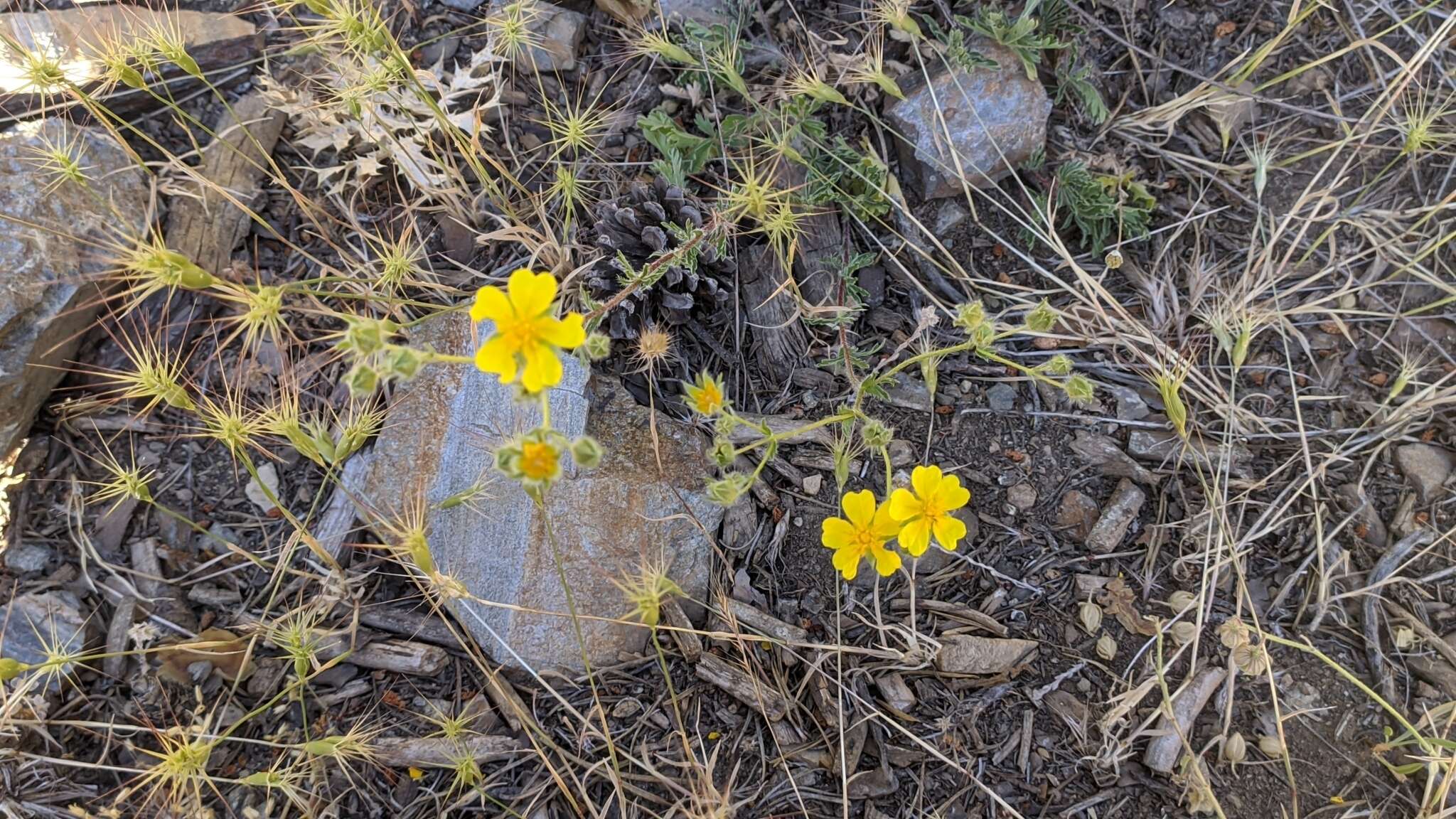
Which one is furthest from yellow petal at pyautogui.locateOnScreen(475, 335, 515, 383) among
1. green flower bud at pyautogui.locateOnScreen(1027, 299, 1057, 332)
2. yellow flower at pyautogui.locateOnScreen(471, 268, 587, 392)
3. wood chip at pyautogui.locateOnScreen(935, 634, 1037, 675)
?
wood chip at pyautogui.locateOnScreen(935, 634, 1037, 675)

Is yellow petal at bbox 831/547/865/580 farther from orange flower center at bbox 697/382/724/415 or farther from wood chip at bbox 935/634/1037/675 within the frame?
orange flower center at bbox 697/382/724/415

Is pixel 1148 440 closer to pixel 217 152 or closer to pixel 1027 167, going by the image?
pixel 1027 167

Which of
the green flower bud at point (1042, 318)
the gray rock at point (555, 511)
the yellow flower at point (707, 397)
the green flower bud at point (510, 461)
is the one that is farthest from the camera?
the gray rock at point (555, 511)

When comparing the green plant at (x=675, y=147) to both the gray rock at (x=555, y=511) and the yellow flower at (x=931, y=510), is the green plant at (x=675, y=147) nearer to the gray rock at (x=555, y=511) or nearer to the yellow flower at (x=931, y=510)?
the gray rock at (x=555, y=511)

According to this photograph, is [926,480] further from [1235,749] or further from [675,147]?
[675,147]

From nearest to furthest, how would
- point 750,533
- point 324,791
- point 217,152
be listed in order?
1. point 324,791
2. point 750,533
3. point 217,152

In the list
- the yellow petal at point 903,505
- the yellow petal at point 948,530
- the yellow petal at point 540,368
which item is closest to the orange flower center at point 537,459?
the yellow petal at point 540,368

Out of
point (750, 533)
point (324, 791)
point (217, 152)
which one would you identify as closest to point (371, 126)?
point (217, 152)
